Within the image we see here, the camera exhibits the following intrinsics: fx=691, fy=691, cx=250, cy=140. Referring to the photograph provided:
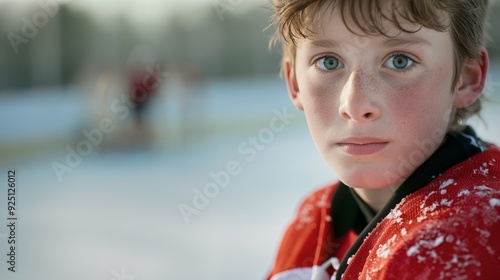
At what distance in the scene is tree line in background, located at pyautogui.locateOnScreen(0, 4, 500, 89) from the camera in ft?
29.7

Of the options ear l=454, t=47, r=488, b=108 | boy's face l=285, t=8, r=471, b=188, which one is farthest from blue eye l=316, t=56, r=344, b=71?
ear l=454, t=47, r=488, b=108

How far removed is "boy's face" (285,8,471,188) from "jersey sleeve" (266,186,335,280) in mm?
218

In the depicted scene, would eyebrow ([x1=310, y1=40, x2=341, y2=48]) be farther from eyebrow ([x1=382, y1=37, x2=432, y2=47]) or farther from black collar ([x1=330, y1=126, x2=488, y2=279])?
black collar ([x1=330, y1=126, x2=488, y2=279])

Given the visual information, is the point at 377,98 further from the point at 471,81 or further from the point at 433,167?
the point at 471,81

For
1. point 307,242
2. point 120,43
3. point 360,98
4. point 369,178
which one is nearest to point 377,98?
point 360,98

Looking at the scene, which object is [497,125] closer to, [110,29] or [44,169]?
[44,169]

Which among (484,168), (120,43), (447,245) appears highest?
(120,43)

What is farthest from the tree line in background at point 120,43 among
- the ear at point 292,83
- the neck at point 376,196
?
the neck at point 376,196

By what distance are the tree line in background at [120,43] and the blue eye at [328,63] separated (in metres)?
7.70

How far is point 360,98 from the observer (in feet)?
3.12

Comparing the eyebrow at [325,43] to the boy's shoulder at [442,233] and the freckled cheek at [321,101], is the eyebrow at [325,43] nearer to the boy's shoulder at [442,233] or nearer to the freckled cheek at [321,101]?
the freckled cheek at [321,101]

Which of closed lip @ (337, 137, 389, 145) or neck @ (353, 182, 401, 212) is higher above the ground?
closed lip @ (337, 137, 389, 145)

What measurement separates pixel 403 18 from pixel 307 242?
0.47 m

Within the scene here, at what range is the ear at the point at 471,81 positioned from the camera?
111cm
